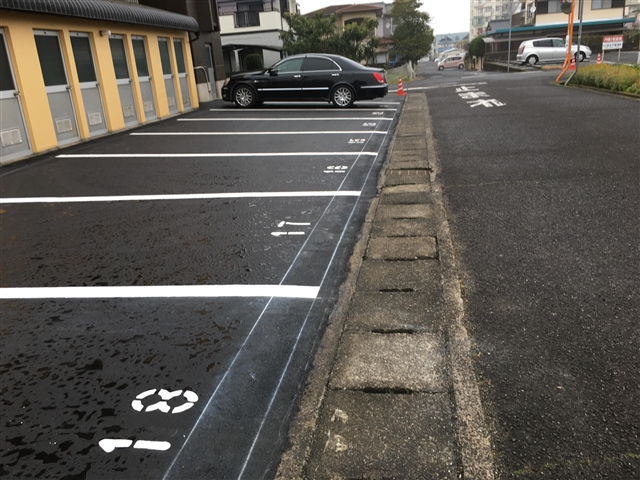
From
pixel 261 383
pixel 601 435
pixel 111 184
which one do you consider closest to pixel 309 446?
pixel 261 383

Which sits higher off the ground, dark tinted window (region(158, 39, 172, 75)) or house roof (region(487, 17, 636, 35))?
house roof (region(487, 17, 636, 35))

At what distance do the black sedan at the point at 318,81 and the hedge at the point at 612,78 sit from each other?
6493 mm

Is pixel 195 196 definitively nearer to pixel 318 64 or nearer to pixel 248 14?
pixel 318 64

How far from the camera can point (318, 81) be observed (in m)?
15.2

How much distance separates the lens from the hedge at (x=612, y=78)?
14.2m

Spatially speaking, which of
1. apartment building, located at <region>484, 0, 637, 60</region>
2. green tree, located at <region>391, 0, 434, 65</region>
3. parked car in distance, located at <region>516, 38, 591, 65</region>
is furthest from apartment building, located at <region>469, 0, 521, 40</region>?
parked car in distance, located at <region>516, 38, 591, 65</region>

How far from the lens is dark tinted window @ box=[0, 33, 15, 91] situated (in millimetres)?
8922

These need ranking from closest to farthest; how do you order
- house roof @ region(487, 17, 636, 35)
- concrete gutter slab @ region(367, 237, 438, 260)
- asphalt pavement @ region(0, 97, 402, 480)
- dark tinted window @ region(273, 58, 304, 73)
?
1. asphalt pavement @ region(0, 97, 402, 480)
2. concrete gutter slab @ region(367, 237, 438, 260)
3. dark tinted window @ region(273, 58, 304, 73)
4. house roof @ region(487, 17, 636, 35)

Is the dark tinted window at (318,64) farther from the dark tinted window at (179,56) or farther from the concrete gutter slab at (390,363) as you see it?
the concrete gutter slab at (390,363)

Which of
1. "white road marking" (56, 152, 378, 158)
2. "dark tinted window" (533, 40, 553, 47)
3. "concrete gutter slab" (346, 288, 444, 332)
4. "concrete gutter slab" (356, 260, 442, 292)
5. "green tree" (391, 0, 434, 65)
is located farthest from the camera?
"green tree" (391, 0, 434, 65)

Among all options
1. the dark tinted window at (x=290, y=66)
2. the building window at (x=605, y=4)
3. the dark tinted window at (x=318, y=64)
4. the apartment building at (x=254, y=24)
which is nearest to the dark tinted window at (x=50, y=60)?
the dark tinted window at (x=290, y=66)

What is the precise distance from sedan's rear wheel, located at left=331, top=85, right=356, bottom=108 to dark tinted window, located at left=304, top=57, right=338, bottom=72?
625mm

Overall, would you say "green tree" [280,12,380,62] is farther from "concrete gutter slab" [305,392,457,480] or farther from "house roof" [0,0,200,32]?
"concrete gutter slab" [305,392,457,480]

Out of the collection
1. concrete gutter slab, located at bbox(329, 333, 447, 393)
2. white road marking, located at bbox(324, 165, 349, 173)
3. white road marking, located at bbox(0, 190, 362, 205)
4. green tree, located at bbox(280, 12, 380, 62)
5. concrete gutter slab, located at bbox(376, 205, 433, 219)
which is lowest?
concrete gutter slab, located at bbox(329, 333, 447, 393)
